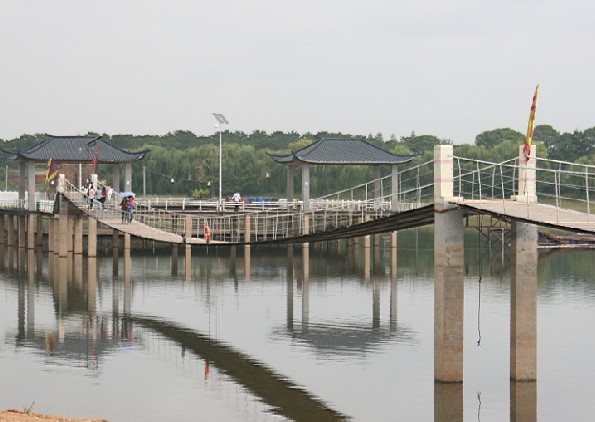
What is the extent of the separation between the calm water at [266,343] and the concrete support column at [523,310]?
81 cm

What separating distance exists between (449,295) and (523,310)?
1.67m

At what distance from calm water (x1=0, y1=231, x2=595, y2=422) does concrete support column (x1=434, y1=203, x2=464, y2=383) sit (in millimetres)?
620

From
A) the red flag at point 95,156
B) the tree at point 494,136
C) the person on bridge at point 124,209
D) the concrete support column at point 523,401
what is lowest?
the concrete support column at point 523,401

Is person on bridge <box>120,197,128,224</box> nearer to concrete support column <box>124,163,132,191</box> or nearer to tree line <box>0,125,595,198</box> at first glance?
concrete support column <box>124,163,132,191</box>

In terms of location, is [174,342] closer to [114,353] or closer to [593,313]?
[114,353]

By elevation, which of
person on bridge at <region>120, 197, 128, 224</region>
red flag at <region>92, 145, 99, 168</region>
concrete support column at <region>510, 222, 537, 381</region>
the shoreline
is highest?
red flag at <region>92, 145, 99, 168</region>

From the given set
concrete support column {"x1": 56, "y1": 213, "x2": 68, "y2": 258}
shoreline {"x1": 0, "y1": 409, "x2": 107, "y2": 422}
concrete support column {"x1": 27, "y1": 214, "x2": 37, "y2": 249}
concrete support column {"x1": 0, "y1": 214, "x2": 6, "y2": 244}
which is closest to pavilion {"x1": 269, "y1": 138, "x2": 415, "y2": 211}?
concrete support column {"x1": 56, "y1": 213, "x2": 68, "y2": 258}

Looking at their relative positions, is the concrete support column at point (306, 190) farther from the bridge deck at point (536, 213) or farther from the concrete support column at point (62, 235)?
the bridge deck at point (536, 213)

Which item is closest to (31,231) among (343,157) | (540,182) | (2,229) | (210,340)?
(2,229)

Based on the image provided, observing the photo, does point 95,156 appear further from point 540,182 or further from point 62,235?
point 540,182

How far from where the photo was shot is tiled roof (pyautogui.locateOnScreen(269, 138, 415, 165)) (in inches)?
2729

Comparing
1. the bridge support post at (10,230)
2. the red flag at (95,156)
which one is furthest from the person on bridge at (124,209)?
the bridge support post at (10,230)

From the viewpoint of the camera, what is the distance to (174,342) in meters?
34.6

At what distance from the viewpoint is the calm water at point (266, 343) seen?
25.9 metres
